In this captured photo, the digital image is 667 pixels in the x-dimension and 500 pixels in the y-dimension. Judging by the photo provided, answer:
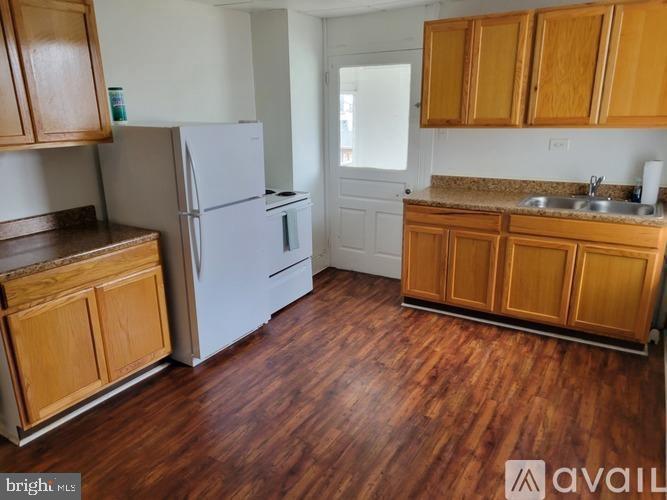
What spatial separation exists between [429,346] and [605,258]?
4.06 ft

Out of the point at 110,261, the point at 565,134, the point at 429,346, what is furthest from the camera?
the point at 565,134

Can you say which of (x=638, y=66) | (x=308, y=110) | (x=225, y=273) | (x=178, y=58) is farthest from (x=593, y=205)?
(x=178, y=58)

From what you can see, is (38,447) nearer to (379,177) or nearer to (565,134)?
(379,177)

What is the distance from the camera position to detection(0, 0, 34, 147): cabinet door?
7.05 ft

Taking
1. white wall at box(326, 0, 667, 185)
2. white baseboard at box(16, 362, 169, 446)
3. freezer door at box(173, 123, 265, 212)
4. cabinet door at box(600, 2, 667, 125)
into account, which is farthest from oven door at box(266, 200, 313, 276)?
cabinet door at box(600, 2, 667, 125)

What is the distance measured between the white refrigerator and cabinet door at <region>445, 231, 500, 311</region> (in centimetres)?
143

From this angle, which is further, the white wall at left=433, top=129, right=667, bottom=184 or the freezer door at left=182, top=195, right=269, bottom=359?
the white wall at left=433, top=129, right=667, bottom=184

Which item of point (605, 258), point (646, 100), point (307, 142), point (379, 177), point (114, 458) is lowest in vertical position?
point (114, 458)

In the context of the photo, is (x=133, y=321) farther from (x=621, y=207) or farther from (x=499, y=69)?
(x=621, y=207)

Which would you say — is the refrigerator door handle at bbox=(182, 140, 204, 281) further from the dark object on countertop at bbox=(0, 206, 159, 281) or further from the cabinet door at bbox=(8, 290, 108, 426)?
the cabinet door at bbox=(8, 290, 108, 426)

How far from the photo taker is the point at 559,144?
11.3 ft

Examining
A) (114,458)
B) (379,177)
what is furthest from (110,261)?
(379,177)

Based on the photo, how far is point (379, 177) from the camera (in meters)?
4.29

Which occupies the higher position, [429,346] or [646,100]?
[646,100]
